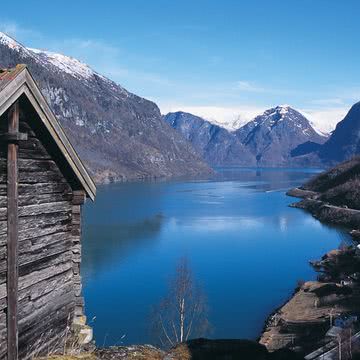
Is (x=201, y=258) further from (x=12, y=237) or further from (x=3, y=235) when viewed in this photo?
(x=3, y=235)

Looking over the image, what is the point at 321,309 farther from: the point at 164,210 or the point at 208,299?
the point at 164,210

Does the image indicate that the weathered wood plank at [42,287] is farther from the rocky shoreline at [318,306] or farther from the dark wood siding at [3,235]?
the rocky shoreline at [318,306]

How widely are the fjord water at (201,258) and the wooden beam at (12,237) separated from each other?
23317mm

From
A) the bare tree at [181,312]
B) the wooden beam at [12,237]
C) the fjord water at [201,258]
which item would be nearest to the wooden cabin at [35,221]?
the wooden beam at [12,237]

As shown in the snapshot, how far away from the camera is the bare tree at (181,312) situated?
3278cm

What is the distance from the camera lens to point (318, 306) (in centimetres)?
4056

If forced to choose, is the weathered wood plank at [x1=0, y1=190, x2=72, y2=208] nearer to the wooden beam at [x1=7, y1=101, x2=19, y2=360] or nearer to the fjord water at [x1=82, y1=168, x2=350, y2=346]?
the wooden beam at [x1=7, y1=101, x2=19, y2=360]

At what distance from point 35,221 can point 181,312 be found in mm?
22788

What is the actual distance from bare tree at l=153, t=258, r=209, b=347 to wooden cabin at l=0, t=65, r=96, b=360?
20634 millimetres

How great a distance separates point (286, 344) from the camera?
31547 mm

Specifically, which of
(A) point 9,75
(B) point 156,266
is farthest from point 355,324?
(A) point 9,75

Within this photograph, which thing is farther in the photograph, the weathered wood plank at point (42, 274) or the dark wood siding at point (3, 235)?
the weathered wood plank at point (42, 274)

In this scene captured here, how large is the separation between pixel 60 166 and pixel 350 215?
95876 millimetres

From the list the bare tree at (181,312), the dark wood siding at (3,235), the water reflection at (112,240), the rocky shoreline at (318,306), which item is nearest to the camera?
the dark wood siding at (3,235)
